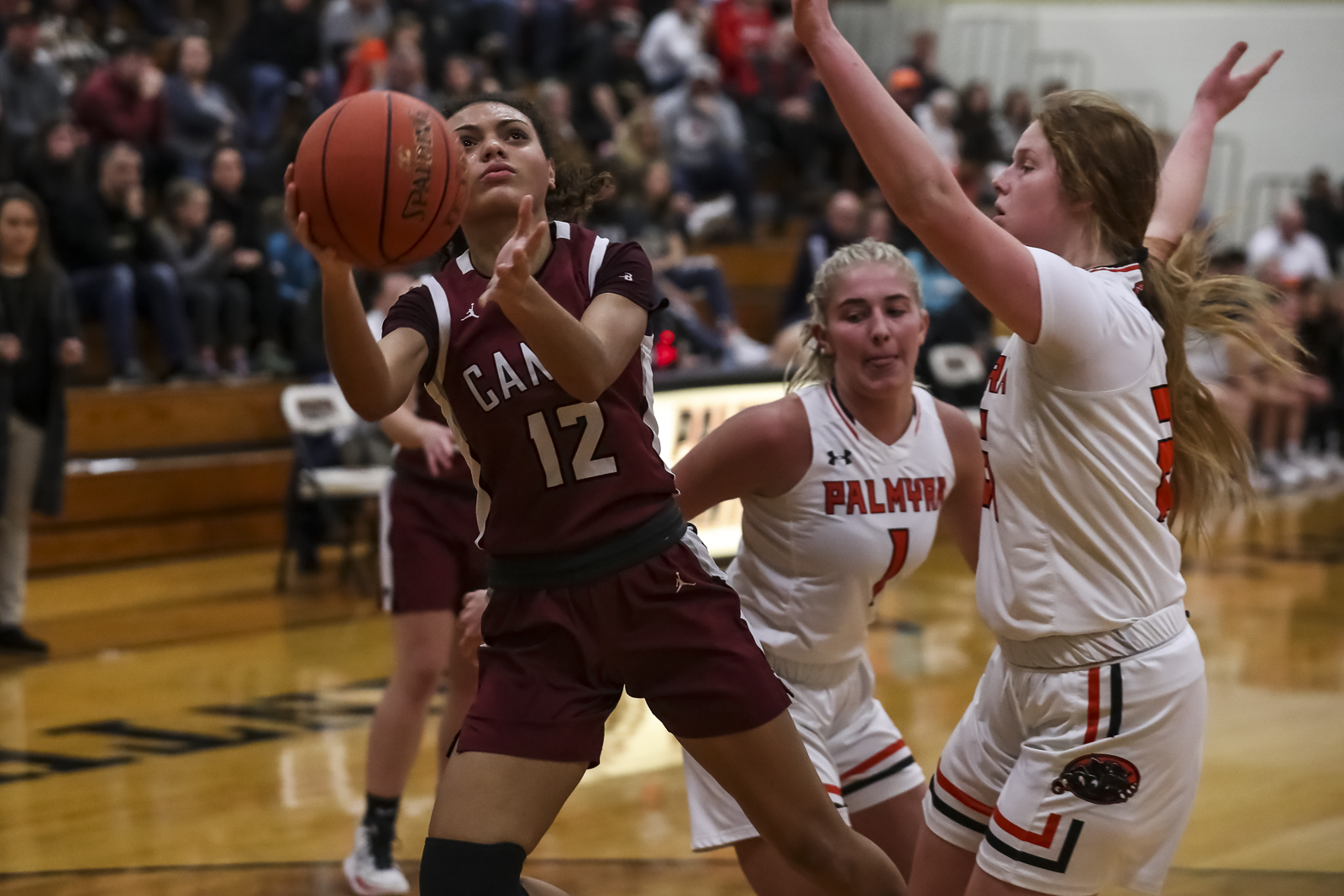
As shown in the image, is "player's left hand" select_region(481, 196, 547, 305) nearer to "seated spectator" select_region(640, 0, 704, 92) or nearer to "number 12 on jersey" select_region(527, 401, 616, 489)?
"number 12 on jersey" select_region(527, 401, 616, 489)

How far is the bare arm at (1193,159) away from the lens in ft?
9.94

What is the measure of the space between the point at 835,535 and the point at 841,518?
0.04 m

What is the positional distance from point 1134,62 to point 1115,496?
56.1ft

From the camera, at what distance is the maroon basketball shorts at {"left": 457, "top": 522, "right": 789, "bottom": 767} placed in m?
2.67

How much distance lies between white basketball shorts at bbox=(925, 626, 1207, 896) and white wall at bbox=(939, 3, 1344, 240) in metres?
16.3

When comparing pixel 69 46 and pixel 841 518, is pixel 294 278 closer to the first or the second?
pixel 69 46

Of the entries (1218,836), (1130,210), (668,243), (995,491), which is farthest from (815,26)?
(668,243)

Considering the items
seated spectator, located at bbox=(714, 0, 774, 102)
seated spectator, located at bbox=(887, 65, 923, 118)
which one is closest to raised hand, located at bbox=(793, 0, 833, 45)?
seated spectator, located at bbox=(714, 0, 774, 102)

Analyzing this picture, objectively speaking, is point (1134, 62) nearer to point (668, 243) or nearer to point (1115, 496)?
point (668, 243)

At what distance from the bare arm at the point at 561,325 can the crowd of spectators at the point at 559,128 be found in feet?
13.5

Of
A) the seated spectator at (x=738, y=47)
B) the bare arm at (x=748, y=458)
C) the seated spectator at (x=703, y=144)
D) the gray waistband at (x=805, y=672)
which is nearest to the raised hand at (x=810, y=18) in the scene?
the bare arm at (x=748, y=458)

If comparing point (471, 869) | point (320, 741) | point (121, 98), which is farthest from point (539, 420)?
point (121, 98)

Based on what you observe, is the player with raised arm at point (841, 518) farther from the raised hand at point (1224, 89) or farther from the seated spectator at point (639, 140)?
the seated spectator at point (639, 140)

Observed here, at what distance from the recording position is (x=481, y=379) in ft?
8.87
